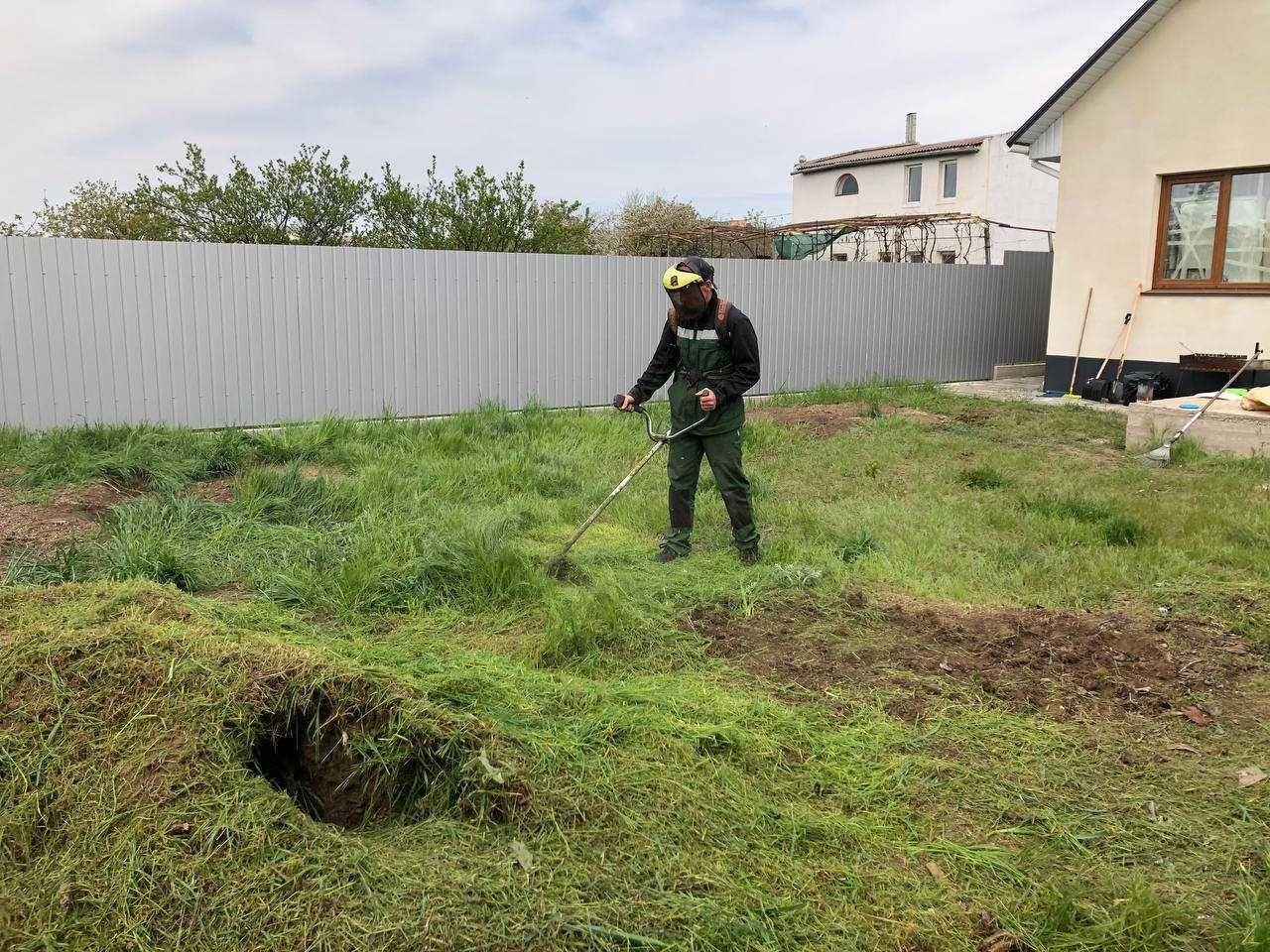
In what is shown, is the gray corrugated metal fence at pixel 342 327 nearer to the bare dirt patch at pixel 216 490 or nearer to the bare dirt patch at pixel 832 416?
the bare dirt patch at pixel 832 416

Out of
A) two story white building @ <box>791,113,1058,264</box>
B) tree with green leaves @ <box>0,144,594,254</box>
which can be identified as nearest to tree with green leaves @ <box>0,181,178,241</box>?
tree with green leaves @ <box>0,144,594,254</box>

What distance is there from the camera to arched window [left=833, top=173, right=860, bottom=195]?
33375 mm

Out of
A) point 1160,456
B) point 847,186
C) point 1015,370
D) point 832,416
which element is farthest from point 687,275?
point 847,186

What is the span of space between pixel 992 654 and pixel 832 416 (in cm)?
701

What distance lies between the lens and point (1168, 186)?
12.0m

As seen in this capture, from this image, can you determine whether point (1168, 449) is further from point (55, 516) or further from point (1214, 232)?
point (55, 516)

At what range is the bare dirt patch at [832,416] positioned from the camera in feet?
34.3

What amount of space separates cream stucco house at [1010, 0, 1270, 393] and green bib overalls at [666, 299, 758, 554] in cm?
845

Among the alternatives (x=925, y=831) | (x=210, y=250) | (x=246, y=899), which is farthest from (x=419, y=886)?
(x=210, y=250)

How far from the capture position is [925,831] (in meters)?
2.90

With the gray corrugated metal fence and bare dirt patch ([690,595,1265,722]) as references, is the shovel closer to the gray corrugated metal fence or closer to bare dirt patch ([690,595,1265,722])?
bare dirt patch ([690,595,1265,722])

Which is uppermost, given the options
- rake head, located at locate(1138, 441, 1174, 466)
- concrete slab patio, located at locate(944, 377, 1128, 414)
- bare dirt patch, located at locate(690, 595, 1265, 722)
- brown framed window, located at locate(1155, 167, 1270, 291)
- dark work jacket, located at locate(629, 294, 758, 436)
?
brown framed window, located at locate(1155, 167, 1270, 291)

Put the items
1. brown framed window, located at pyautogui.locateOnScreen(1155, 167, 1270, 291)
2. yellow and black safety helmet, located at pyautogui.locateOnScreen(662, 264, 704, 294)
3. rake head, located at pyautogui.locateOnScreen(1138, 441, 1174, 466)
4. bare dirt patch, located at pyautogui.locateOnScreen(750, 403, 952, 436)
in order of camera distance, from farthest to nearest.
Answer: brown framed window, located at pyautogui.locateOnScreen(1155, 167, 1270, 291), bare dirt patch, located at pyautogui.locateOnScreen(750, 403, 952, 436), rake head, located at pyautogui.locateOnScreen(1138, 441, 1174, 466), yellow and black safety helmet, located at pyautogui.locateOnScreen(662, 264, 704, 294)

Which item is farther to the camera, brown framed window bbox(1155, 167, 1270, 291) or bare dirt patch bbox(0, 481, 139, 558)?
brown framed window bbox(1155, 167, 1270, 291)
